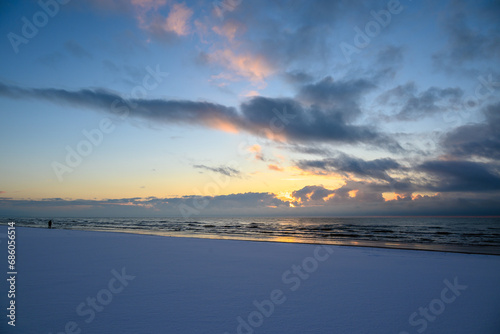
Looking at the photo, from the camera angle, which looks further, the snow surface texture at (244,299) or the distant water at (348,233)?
the distant water at (348,233)

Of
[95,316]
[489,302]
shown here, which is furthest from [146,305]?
[489,302]

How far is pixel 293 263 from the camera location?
1077cm

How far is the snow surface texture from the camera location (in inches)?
180

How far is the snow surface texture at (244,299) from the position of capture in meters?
4.57

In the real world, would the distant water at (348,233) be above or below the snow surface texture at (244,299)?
below

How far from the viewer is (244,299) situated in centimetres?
590

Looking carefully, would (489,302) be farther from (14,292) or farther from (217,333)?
(14,292)

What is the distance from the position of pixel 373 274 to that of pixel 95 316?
8.18m

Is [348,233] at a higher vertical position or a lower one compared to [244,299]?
lower

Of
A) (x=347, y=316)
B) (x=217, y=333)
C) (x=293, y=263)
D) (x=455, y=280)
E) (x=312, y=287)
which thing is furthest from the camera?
(x=293, y=263)

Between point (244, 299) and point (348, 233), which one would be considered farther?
point (348, 233)

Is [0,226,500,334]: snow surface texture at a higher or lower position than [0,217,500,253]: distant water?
higher

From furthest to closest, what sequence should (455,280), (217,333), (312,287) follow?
(455,280) → (312,287) → (217,333)

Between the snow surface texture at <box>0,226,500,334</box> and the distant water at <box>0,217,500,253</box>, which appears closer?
the snow surface texture at <box>0,226,500,334</box>
